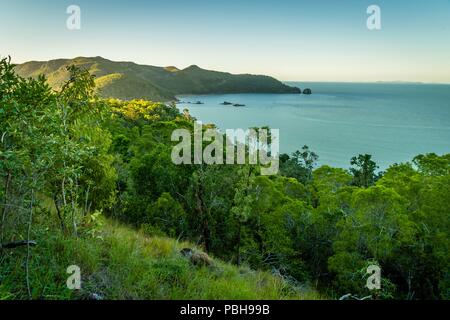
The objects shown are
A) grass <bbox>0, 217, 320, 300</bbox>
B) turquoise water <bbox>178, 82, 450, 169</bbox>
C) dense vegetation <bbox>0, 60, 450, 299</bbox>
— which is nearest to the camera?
grass <bbox>0, 217, 320, 300</bbox>

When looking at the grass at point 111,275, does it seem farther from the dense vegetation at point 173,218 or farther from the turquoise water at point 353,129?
the turquoise water at point 353,129

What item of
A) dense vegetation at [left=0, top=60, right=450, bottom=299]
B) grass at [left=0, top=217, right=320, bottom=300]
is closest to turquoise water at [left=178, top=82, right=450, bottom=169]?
dense vegetation at [left=0, top=60, right=450, bottom=299]

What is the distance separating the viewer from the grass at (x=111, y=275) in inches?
136

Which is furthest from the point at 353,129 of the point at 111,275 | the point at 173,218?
the point at 111,275

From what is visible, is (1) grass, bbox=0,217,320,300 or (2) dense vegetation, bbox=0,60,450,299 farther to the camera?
(2) dense vegetation, bbox=0,60,450,299

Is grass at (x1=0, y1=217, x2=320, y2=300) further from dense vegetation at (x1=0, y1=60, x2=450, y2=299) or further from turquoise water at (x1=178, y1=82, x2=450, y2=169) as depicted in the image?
turquoise water at (x1=178, y1=82, x2=450, y2=169)

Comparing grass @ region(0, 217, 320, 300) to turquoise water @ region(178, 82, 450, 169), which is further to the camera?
turquoise water @ region(178, 82, 450, 169)

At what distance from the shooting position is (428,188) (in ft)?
59.2

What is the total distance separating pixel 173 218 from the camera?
1395 centimetres

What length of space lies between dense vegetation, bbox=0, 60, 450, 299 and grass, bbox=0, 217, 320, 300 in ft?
0.06

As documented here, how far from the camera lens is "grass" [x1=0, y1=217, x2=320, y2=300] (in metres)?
3.45

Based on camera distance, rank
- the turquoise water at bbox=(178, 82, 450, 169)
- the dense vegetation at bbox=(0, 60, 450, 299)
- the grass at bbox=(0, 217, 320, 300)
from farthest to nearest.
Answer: the turquoise water at bbox=(178, 82, 450, 169) → the dense vegetation at bbox=(0, 60, 450, 299) → the grass at bbox=(0, 217, 320, 300)

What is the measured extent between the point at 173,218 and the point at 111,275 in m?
10.1

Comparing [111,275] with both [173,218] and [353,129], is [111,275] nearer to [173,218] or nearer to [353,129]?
[173,218]
